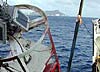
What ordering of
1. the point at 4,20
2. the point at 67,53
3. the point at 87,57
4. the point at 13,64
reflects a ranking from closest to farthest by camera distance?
the point at 4,20
the point at 13,64
the point at 87,57
the point at 67,53

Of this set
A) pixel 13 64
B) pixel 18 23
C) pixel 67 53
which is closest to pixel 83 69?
pixel 67 53

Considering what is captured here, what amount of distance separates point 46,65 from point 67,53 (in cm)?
2724

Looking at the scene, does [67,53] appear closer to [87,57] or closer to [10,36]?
[87,57]

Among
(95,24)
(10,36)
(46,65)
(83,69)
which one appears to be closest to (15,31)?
(10,36)

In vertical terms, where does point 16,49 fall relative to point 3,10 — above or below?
below

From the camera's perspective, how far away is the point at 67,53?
165 feet

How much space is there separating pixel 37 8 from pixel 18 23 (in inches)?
115

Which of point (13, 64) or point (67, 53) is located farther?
point (67, 53)

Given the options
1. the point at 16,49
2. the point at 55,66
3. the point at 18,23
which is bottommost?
the point at 55,66

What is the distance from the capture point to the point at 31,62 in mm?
23625

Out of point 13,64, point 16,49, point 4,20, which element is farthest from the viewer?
point 13,64

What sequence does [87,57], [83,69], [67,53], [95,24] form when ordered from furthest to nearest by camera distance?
[67,53] → [87,57] → [83,69] → [95,24]

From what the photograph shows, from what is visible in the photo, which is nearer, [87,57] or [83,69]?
[83,69]

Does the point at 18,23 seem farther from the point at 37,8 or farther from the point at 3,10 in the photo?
the point at 37,8
